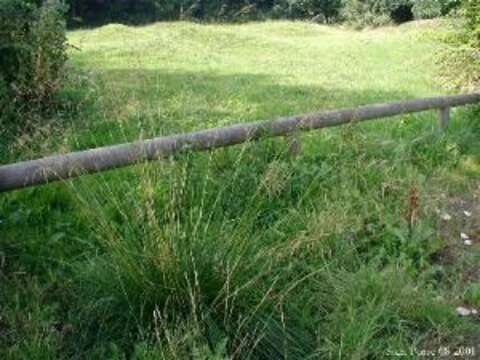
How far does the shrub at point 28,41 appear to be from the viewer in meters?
6.27

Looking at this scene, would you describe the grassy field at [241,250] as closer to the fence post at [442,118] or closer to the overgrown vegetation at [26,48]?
the overgrown vegetation at [26,48]

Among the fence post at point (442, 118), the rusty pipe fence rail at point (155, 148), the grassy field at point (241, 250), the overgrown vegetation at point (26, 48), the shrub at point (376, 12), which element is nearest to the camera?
the grassy field at point (241, 250)

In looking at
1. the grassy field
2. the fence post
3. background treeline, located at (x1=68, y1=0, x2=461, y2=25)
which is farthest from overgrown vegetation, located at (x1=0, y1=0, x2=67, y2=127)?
background treeline, located at (x1=68, y1=0, x2=461, y2=25)

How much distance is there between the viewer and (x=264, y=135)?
519cm

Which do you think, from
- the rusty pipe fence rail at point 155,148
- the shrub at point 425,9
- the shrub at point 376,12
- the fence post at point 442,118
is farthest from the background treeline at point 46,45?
the shrub at point 376,12

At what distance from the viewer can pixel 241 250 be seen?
326cm

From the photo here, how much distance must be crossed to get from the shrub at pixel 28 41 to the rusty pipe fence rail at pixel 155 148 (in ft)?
7.09

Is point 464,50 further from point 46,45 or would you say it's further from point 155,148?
point 155,148

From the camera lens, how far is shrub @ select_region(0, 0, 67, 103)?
627cm

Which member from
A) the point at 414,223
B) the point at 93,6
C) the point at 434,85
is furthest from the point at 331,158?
the point at 93,6

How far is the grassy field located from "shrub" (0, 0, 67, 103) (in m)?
0.56

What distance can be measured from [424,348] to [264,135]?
243cm

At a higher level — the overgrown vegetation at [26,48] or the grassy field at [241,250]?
the overgrown vegetation at [26,48]

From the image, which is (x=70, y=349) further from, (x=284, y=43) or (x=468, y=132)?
(x=284, y=43)
